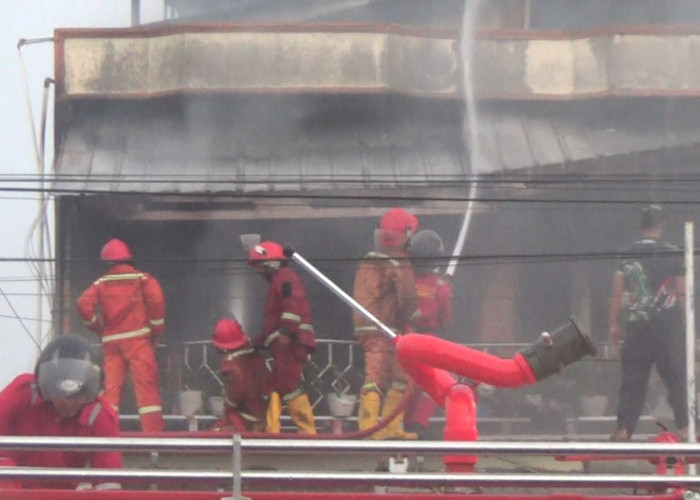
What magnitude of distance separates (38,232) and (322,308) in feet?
7.34

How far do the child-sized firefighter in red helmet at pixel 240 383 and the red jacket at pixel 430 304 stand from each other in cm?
95

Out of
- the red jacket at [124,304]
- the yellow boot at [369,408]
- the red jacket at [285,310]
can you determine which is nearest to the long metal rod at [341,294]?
the red jacket at [285,310]

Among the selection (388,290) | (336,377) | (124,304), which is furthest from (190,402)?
(388,290)

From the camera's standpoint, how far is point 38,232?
908 cm

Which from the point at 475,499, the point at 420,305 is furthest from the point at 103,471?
the point at 420,305

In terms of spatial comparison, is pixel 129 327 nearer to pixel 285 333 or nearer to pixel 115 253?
pixel 115 253

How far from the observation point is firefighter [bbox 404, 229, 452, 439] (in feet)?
20.5

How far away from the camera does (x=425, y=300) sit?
6.70m

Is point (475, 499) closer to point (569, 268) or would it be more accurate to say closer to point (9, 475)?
point (9, 475)

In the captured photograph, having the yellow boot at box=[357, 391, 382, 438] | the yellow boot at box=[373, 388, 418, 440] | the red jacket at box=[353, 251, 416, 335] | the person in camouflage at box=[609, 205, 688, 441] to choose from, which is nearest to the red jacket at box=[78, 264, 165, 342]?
the red jacket at box=[353, 251, 416, 335]

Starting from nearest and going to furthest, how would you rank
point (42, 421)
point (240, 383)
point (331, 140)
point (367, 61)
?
point (42, 421), point (240, 383), point (367, 61), point (331, 140)

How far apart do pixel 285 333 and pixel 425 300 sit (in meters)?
0.86

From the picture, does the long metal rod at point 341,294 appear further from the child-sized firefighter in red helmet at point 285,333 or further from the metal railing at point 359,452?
the child-sized firefighter in red helmet at point 285,333

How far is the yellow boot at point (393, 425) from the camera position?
5652 mm
